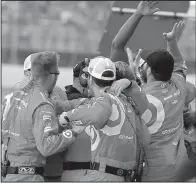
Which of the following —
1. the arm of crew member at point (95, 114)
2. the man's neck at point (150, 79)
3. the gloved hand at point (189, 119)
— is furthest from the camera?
the gloved hand at point (189, 119)

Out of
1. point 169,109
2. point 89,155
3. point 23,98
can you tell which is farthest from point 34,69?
point 169,109

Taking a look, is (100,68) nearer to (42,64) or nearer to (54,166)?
(42,64)

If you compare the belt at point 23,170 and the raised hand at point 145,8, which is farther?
the raised hand at point 145,8

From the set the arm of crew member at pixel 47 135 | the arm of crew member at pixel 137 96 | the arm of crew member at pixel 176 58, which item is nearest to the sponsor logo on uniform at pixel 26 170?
the arm of crew member at pixel 47 135

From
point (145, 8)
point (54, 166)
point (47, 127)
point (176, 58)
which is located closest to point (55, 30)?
point (145, 8)

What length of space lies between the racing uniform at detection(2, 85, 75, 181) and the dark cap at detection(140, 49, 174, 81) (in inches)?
39.7

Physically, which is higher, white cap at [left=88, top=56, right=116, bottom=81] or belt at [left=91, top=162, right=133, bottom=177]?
white cap at [left=88, top=56, right=116, bottom=81]

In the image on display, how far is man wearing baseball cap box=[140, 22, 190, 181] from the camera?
169 inches

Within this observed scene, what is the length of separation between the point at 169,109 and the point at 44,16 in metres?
18.9

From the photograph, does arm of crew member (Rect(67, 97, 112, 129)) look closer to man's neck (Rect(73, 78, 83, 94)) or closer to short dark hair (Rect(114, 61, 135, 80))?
short dark hair (Rect(114, 61, 135, 80))

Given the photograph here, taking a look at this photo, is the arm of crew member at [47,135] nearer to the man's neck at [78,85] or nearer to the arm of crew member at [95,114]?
the arm of crew member at [95,114]

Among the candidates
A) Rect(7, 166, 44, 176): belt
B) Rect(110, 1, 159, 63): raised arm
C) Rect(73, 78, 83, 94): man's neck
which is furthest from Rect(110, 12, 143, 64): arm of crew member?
Rect(7, 166, 44, 176): belt

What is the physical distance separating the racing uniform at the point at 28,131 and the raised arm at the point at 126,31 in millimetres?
1179

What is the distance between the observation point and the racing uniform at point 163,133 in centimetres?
430
